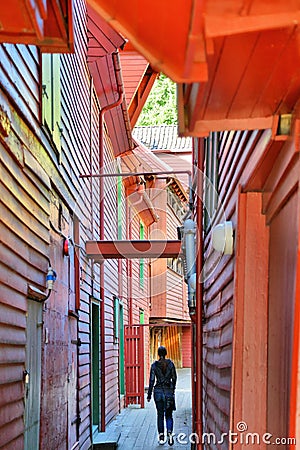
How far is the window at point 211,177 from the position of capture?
5.57 metres

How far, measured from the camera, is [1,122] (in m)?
3.97

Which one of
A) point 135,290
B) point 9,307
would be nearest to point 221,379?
point 9,307

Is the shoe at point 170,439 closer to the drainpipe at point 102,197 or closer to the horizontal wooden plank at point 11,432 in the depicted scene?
the drainpipe at point 102,197

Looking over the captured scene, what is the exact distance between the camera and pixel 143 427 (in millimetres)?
11016

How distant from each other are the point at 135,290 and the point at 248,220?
14051 millimetres

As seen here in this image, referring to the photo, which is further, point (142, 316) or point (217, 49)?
point (142, 316)

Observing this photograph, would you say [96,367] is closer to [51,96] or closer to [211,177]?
[211,177]

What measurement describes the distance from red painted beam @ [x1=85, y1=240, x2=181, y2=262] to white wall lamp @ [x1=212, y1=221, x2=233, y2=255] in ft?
16.4

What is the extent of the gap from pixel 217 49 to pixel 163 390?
8.63 meters

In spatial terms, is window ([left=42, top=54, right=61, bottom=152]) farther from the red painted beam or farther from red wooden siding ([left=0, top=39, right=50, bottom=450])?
the red painted beam

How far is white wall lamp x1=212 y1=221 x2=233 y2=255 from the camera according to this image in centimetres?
394

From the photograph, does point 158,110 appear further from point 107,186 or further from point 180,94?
point 180,94

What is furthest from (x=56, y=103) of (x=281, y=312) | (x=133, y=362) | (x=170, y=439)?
(x=133, y=362)

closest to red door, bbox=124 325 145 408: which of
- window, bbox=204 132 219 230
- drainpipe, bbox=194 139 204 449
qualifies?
drainpipe, bbox=194 139 204 449
